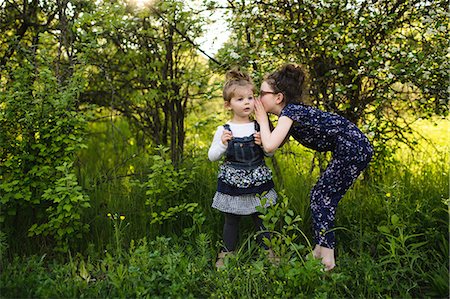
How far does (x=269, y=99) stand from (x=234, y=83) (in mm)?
266

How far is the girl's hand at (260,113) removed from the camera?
134 inches

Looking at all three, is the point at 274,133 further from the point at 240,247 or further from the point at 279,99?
the point at 240,247

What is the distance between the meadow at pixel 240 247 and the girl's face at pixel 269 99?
57 cm

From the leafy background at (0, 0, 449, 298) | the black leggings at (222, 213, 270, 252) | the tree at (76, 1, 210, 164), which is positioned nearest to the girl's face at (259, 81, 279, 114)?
the leafy background at (0, 0, 449, 298)

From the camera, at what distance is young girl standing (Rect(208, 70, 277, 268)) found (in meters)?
3.42

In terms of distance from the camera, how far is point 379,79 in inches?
152

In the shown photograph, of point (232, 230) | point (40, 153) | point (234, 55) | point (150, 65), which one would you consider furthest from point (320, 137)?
point (150, 65)

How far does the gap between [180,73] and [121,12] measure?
0.98 meters

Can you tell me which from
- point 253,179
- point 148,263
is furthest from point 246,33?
point 148,263

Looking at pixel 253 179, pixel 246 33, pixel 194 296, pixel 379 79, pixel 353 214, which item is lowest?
pixel 194 296

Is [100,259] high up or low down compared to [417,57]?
down

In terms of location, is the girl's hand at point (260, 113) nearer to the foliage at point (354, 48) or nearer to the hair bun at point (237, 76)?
the hair bun at point (237, 76)

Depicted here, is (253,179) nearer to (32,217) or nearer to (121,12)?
(32,217)

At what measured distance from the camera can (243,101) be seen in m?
3.45
